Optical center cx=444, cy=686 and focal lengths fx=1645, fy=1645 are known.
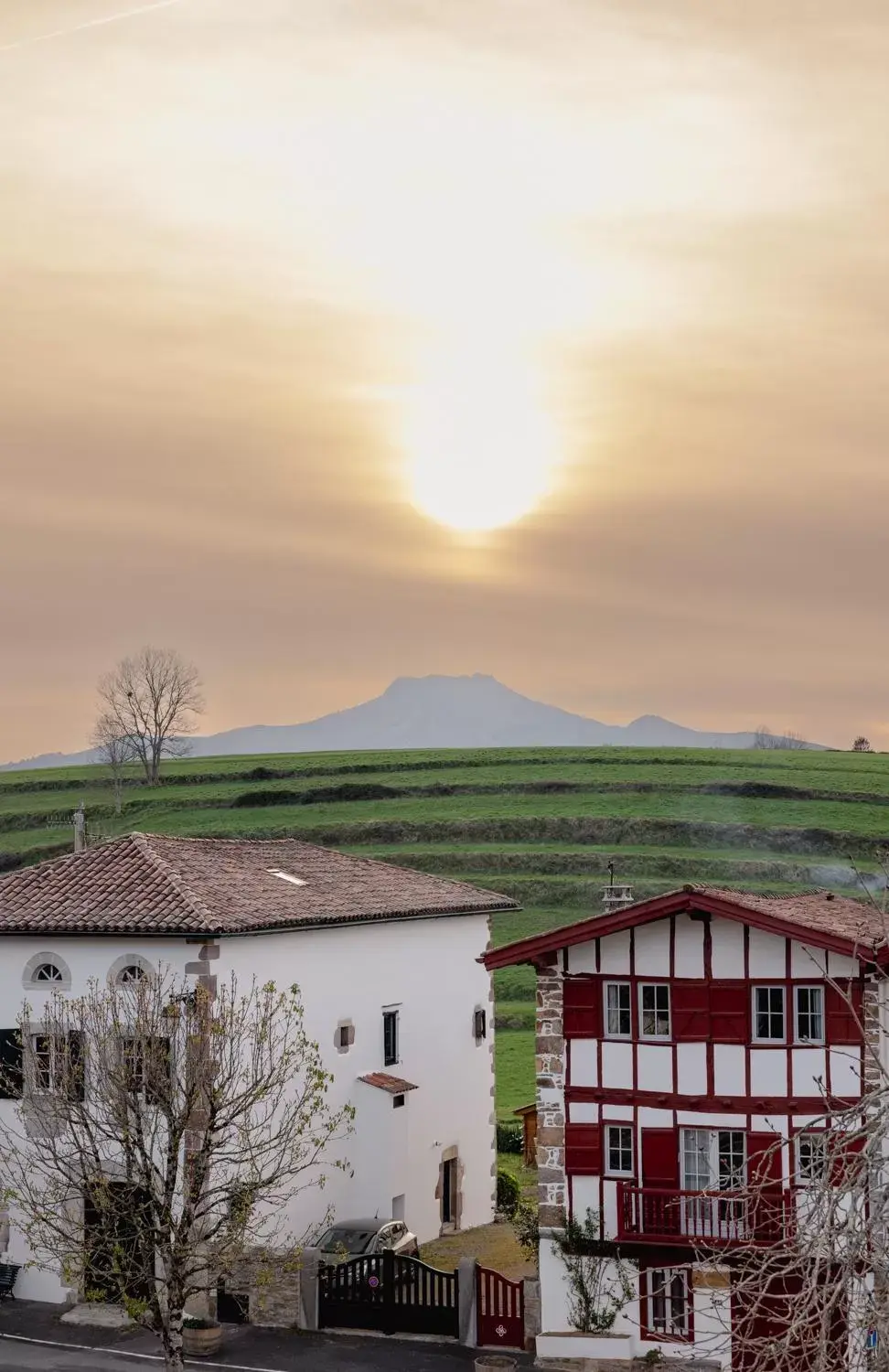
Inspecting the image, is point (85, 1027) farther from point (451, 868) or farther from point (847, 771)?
point (847, 771)

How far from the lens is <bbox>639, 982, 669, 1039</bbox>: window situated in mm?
30312

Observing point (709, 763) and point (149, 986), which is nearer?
point (149, 986)

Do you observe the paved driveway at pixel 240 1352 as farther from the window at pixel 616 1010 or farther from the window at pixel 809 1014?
the window at pixel 809 1014

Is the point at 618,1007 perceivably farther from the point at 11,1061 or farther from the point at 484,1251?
the point at 11,1061

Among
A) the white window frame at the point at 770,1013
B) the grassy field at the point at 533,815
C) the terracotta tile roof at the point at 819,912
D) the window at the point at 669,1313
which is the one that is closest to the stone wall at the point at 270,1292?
the window at the point at 669,1313

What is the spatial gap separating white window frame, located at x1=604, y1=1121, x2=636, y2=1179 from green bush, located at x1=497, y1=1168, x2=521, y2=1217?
13.7m

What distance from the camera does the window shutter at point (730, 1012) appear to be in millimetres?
29781

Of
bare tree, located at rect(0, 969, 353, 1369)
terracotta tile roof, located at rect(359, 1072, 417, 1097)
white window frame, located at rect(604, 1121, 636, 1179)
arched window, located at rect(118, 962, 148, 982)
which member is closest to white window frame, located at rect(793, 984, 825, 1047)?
white window frame, located at rect(604, 1121, 636, 1179)

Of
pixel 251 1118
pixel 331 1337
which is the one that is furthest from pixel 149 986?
pixel 331 1337

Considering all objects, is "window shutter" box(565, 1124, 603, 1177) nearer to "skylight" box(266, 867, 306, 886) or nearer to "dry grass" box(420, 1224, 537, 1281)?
"dry grass" box(420, 1224, 537, 1281)

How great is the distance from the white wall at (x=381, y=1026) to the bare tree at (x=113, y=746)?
88.4m

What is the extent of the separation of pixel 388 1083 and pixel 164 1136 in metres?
6.88

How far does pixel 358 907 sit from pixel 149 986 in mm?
7834

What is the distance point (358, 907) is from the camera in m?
38.1
